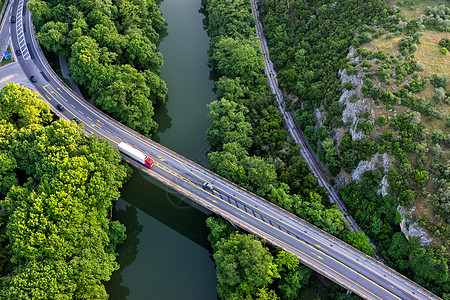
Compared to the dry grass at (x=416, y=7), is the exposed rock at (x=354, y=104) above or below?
below

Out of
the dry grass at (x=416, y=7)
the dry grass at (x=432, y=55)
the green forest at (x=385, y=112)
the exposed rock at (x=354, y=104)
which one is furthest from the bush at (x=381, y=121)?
the dry grass at (x=416, y=7)

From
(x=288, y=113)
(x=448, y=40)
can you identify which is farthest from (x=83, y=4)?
(x=448, y=40)

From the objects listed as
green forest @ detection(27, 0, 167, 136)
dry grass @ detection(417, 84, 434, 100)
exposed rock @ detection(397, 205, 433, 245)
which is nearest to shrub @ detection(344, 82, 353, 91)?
dry grass @ detection(417, 84, 434, 100)

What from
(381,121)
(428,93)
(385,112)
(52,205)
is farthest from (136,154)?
(428,93)

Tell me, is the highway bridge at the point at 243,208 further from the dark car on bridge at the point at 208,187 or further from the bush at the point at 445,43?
the bush at the point at 445,43

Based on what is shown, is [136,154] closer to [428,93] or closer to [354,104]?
[354,104]

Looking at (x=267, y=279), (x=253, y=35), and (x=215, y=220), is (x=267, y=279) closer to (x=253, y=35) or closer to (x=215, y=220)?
(x=215, y=220)
